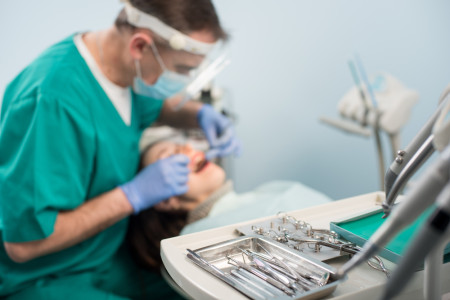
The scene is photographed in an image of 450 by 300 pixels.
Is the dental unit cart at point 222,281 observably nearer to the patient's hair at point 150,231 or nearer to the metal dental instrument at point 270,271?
the metal dental instrument at point 270,271

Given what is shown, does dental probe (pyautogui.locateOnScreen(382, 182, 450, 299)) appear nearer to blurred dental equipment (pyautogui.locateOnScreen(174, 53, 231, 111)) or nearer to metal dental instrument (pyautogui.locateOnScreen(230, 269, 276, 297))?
metal dental instrument (pyautogui.locateOnScreen(230, 269, 276, 297))

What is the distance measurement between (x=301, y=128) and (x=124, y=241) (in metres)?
1.34

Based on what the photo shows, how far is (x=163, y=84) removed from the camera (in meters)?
1.54

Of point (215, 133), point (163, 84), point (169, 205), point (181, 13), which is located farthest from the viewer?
point (215, 133)

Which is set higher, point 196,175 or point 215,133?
point 215,133

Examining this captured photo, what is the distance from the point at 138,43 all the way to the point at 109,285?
94cm

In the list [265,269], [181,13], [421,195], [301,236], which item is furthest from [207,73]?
[421,195]

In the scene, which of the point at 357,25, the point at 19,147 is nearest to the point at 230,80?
the point at 357,25

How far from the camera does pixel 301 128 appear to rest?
2635mm

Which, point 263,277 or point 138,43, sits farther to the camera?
point 138,43

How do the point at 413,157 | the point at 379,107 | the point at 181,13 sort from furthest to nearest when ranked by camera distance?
the point at 379,107, the point at 181,13, the point at 413,157

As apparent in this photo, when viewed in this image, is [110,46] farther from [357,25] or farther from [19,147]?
[357,25]

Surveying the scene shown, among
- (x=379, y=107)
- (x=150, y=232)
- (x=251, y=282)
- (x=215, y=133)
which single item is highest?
(x=379, y=107)

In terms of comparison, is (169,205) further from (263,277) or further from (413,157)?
(413,157)
